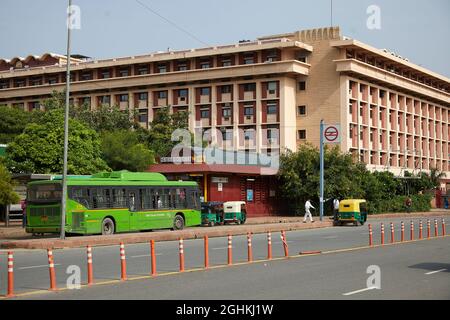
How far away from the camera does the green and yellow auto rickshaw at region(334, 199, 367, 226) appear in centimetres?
4316

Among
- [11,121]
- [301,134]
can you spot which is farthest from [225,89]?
[11,121]

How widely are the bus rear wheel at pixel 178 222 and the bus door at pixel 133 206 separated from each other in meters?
3.23

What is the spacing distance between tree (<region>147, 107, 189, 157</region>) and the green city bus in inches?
1052

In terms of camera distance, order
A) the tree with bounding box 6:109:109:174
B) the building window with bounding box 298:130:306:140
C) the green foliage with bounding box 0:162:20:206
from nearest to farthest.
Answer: the green foliage with bounding box 0:162:20:206, the tree with bounding box 6:109:109:174, the building window with bounding box 298:130:306:140

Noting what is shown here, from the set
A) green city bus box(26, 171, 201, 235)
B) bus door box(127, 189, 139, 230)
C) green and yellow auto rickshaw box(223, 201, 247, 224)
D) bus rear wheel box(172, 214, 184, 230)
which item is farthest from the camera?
green and yellow auto rickshaw box(223, 201, 247, 224)

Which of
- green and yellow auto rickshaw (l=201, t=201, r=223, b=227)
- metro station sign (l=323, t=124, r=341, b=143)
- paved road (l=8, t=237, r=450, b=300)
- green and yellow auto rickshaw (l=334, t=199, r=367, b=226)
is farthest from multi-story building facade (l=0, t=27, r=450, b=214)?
paved road (l=8, t=237, r=450, b=300)

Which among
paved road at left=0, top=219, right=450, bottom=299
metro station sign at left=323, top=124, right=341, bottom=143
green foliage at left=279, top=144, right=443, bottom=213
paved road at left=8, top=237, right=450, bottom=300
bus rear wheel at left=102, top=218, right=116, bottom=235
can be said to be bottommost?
paved road at left=8, top=237, right=450, bottom=300

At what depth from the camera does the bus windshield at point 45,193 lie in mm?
29734

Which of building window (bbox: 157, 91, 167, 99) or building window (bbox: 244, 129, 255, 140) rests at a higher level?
building window (bbox: 157, 91, 167, 99)

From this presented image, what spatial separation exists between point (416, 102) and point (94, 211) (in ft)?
221

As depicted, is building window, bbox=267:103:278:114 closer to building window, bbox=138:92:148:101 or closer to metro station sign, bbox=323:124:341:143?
building window, bbox=138:92:148:101

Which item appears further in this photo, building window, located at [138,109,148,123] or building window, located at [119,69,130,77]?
building window, located at [119,69,130,77]
